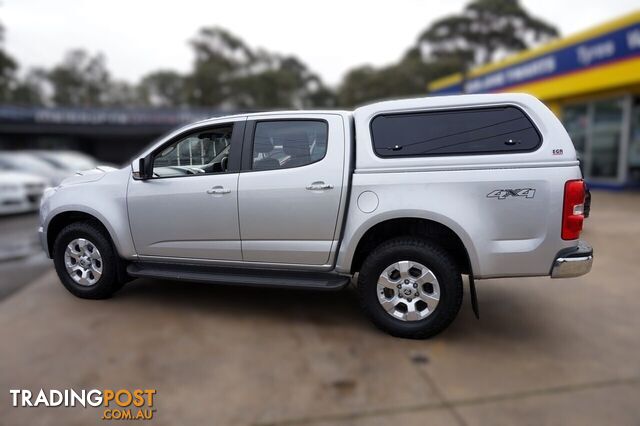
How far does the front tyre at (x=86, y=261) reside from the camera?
4293mm

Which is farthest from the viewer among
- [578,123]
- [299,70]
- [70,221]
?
[299,70]

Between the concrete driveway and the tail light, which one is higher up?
the tail light

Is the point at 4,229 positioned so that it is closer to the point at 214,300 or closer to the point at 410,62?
the point at 214,300

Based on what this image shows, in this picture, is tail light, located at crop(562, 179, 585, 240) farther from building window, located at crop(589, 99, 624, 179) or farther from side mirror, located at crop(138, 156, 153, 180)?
building window, located at crop(589, 99, 624, 179)

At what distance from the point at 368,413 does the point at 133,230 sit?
2760 millimetres

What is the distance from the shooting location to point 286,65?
48656mm

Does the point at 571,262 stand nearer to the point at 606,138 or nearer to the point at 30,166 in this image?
the point at 606,138

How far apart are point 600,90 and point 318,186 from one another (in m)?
12.7

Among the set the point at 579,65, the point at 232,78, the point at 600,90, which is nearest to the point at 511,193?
the point at 600,90

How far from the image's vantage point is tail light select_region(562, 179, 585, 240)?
3.14 metres

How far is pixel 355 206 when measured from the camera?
356 centimetres

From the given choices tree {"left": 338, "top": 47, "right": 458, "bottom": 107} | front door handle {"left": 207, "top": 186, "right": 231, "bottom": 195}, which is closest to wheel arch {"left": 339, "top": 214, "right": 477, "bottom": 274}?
front door handle {"left": 207, "top": 186, "right": 231, "bottom": 195}

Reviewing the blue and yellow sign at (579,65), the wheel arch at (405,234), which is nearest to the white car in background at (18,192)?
the wheel arch at (405,234)

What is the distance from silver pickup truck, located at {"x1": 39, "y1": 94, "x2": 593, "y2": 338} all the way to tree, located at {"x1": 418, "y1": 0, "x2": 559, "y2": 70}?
107 ft
